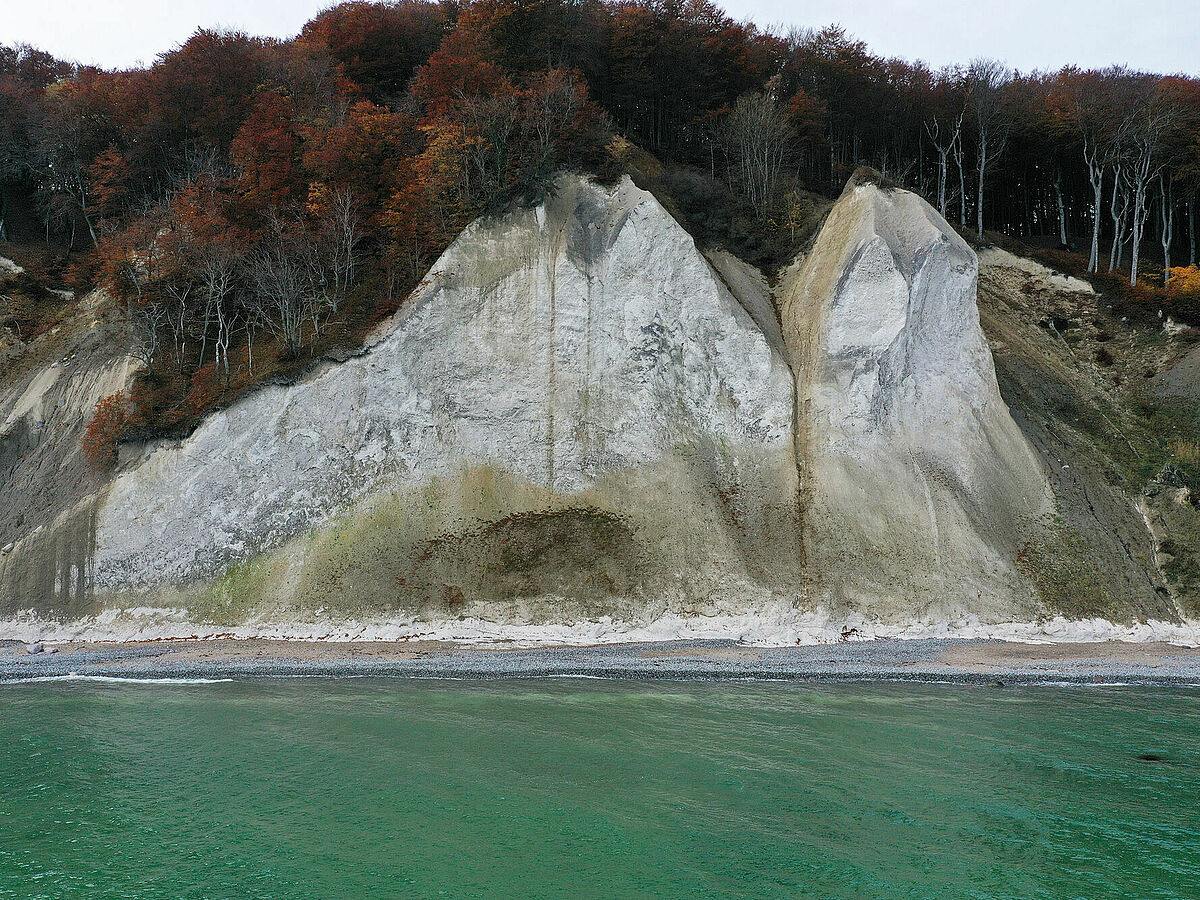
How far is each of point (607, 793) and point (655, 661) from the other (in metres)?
7.47

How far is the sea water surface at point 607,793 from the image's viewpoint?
9.89m

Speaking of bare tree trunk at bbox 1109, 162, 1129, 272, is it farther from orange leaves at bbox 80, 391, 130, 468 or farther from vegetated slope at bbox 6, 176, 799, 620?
orange leaves at bbox 80, 391, 130, 468

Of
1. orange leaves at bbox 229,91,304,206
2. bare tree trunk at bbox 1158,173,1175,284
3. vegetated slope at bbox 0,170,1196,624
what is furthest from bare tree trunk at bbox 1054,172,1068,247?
orange leaves at bbox 229,91,304,206

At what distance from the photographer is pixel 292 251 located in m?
28.8

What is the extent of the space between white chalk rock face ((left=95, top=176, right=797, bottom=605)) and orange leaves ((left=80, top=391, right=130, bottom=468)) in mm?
1505

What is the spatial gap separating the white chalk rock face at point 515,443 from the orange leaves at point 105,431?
151cm

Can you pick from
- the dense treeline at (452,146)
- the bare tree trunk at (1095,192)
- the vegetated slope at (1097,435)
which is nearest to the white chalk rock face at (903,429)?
the vegetated slope at (1097,435)

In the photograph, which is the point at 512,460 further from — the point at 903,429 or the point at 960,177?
the point at 960,177

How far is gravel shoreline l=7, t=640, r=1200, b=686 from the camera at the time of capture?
61.3ft

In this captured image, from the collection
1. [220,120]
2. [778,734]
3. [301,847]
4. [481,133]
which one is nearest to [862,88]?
[481,133]

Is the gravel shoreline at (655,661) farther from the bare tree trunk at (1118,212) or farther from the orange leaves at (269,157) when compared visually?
the bare tree trunk at (1118,212)

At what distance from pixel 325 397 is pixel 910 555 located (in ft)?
66.4

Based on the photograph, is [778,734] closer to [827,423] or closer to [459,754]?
[459,754]

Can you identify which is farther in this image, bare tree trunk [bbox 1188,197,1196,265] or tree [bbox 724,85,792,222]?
bare tree trunk [bbox 1188,197,1196,265]
